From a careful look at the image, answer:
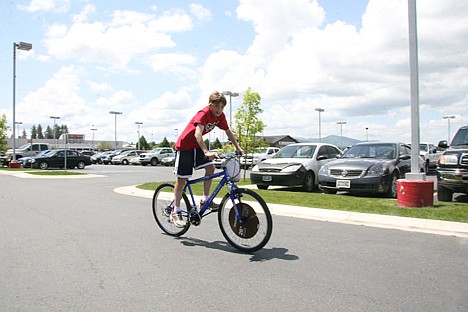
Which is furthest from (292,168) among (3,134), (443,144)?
(3,134)

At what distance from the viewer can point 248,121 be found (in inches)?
635

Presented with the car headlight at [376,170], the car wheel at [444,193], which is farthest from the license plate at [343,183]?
the car wheel at [444,193]

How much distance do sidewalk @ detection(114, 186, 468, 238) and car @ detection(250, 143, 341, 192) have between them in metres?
2.93

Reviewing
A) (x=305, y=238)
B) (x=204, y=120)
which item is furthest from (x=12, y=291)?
(x=305, y=238)

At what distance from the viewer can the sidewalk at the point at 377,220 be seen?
6086 millimetres

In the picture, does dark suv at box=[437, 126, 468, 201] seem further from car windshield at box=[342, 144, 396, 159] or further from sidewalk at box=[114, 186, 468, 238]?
car windshield at box=[342, 144, 396, 159]

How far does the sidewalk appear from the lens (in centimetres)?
609

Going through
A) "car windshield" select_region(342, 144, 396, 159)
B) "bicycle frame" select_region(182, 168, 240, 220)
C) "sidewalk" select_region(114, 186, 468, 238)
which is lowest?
"sidewalk" select_region(114, 186, 468, 238)

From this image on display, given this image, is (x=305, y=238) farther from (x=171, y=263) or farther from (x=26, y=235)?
(x=26, y=235)

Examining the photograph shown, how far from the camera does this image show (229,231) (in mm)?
4969

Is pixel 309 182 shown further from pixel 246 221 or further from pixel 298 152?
pixel 246 221

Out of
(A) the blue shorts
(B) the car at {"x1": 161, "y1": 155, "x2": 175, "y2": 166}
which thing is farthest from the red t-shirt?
(B) the car at {"x1": 161, "y1": 155, "x2": 175, "y2": 166}

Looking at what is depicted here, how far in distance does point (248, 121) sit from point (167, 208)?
10629 millimetres

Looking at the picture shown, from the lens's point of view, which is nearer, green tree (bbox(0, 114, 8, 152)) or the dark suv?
the dark suv
